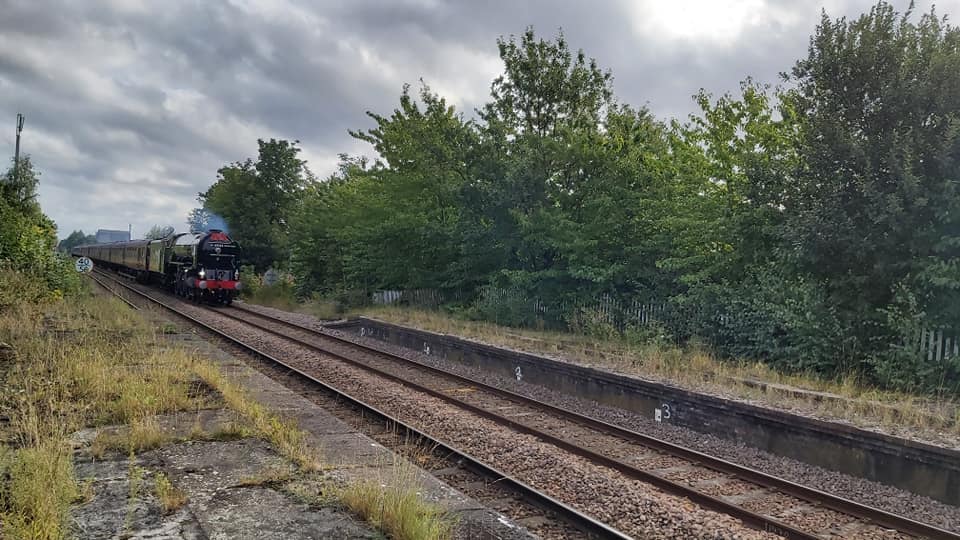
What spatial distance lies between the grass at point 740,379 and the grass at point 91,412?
6137 millimetres

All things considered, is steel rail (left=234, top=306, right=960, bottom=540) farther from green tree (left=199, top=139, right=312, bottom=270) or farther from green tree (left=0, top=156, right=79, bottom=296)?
green tree (left=199, top=139, right=312, bottom=270)

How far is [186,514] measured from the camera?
4617mm

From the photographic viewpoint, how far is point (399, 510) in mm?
4516

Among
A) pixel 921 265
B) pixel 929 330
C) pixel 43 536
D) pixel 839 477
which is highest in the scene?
pixel 921 265

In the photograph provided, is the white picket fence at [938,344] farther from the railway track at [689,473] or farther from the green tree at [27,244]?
the green tree at [27,244]

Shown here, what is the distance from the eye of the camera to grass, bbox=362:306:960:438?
786 cm

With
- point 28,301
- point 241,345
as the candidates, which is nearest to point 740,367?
point 241,345

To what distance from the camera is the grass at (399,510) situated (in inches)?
171

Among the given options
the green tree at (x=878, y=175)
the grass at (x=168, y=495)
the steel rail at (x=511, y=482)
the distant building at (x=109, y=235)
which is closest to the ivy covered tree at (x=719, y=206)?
the green tree at (x=878, y=175)

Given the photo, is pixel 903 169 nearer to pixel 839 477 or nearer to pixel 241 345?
pixel 839 477

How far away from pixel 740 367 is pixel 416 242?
521 inches

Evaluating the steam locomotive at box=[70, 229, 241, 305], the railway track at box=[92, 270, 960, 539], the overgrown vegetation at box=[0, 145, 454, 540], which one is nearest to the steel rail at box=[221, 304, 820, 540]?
the railway track at box=[92, 270, 960, 539]

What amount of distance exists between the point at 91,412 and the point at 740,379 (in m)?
9.57

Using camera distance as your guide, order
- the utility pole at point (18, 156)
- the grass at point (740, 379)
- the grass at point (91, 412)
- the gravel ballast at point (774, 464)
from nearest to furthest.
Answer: the grass at point (91, 412) → the gravel ballast at point (774, 464) → the grass at point (740, 379) → the utility pole at point (18, 156)
